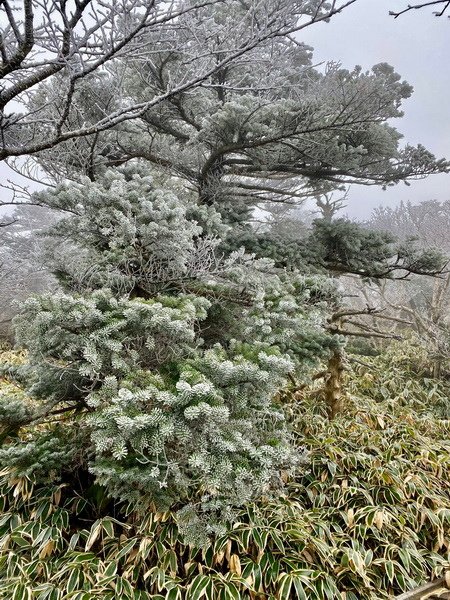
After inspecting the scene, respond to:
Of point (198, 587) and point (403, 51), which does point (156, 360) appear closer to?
point (198, 587)

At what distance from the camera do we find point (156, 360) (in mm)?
2072

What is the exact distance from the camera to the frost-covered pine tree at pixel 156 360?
160 centimetres

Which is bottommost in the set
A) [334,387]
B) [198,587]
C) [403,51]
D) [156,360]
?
[198,587]

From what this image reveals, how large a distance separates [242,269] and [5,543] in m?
2.18

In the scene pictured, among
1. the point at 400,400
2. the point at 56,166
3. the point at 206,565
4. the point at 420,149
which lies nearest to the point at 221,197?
the point at 56,166

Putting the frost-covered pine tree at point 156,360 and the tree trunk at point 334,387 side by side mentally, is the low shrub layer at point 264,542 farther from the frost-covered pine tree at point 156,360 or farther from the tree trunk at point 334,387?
the tree trunk at point 334,387

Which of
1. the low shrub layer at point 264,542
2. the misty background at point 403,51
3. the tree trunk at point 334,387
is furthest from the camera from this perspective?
the tree trunk at point 334,387

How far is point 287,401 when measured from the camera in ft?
12.8

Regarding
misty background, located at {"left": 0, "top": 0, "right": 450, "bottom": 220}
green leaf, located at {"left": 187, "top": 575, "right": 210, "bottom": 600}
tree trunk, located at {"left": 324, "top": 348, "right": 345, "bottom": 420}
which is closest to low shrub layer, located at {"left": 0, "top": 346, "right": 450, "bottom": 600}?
green leaf, located at {"left": 187, "top": 575, "right": 210, "bottom": 600}

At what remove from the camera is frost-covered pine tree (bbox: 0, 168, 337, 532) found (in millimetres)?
1603

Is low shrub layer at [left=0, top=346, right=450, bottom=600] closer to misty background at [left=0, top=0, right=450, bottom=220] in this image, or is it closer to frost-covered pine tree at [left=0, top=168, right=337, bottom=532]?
frost-covered pine tree at [left=0, top=168, right=337, bottom=532]

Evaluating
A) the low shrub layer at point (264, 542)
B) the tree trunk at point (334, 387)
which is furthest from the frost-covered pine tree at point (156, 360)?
the tree trunk at point (334, 387)

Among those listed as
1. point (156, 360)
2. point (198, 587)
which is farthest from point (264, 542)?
point (156, 360)

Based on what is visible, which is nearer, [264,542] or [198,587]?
[198,587]
